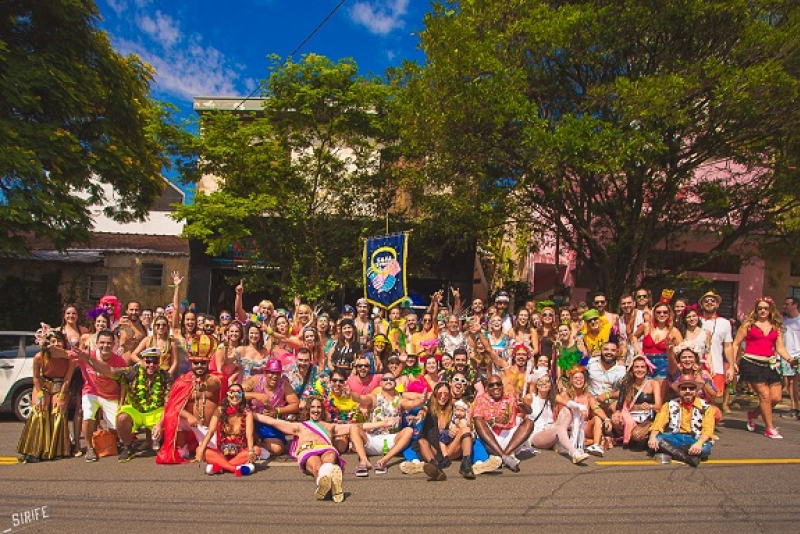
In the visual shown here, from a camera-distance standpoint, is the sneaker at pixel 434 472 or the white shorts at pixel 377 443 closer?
the sneaker at pixel 434 472

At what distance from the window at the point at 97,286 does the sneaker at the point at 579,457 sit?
1765 centimetres

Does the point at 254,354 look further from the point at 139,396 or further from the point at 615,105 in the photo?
the point at 615,105

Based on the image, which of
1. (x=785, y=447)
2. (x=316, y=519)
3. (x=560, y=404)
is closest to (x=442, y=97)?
(x=560, y=404)

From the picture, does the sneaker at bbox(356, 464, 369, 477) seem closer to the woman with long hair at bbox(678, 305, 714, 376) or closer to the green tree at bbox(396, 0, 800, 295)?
the woman with long hair at bbox(678, 305, 714, 376)

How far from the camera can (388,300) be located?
12508 mm

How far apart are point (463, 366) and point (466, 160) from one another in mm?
5684

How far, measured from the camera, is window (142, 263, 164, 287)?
20203mm

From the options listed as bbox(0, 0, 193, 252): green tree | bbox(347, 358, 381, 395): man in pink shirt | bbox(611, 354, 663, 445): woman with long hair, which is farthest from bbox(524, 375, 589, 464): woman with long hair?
bbox(0, 0, 193, 252): green tree

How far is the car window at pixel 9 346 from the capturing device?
29.6 feet

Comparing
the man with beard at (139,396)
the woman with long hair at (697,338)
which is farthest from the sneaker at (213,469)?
the woman with long hair at (697,338)

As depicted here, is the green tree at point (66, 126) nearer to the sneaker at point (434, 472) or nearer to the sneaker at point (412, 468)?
the sneaker at point (412, 468)

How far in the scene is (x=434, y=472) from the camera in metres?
5.95

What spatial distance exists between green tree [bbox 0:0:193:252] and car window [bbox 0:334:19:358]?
3866 millimetres

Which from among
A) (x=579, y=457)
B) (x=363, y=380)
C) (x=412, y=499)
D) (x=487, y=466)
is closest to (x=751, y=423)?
(x=579, y=457)
